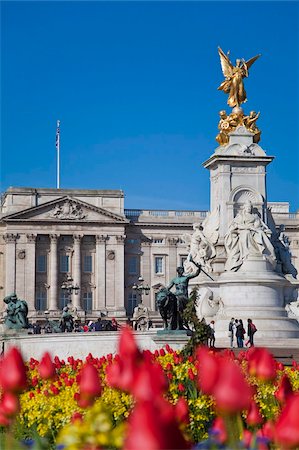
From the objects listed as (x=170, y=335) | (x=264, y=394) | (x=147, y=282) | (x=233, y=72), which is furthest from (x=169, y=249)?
(x=264, y=394)

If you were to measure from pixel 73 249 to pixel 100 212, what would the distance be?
4.91 meters

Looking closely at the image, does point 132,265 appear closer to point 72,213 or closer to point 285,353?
point 72,213

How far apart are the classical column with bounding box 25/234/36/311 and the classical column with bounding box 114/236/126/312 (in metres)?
8.71

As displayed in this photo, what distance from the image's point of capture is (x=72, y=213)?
9825 cm

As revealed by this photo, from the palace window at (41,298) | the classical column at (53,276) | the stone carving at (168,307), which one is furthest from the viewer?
the palace window at (41,298)

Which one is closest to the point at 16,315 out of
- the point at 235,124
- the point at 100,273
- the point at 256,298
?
the point at 256,298

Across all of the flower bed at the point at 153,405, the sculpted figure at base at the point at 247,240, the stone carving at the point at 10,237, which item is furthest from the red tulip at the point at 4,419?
the stone carving at the point at 10,237

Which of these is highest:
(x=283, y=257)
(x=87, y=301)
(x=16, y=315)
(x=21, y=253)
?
(x=21, y=253)

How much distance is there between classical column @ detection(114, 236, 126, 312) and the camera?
9629 cm

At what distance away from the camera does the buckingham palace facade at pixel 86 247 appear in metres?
96.2

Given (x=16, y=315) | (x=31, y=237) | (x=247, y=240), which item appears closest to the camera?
(x=16, y=315)

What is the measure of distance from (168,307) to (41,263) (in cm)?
7243

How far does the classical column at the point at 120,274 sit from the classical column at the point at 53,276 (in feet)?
20.8

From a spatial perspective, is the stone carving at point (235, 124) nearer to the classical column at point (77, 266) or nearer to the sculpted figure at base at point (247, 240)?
the sculpted figure at base at point (247, 240)
